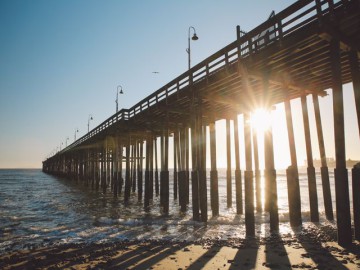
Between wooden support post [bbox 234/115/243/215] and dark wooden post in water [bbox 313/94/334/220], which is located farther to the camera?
wooden support post [bbox 234/115/243/215]

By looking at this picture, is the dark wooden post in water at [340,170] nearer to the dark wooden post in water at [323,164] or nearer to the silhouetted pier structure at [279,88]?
the silhouetted pier structure at [279,88]

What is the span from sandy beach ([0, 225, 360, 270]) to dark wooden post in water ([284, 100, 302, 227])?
1113 millimetres

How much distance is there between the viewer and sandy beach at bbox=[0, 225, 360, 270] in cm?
570

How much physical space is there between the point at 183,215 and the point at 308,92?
8164 millimetres

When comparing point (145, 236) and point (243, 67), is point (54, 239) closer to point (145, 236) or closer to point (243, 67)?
point (145, 236)

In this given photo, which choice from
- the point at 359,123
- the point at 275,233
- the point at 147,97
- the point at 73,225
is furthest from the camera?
the point at 147,97

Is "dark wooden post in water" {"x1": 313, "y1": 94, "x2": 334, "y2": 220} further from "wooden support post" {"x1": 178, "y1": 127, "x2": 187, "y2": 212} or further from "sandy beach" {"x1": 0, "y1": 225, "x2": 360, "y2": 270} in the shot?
"wooden support post" {"x1": 178, "y1": 127, "x2": 187, "y2": 212}

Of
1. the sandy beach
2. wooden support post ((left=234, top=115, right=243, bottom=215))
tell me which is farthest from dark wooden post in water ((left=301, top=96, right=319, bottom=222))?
wooden support post ((left=234, top=115, right=243, bottom=215))

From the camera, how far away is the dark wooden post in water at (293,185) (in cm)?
895

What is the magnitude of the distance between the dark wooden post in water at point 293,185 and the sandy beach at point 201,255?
1.11 meters

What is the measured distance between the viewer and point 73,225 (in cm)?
1117

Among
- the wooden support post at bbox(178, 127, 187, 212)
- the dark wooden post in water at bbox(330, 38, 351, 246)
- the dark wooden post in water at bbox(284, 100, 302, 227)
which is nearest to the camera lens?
the dark wooden post in water at bbox(330, 38, 351, 246)

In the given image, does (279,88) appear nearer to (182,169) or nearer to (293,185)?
(293,185)

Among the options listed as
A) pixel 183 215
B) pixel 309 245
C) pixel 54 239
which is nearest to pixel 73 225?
pixel 54 239
